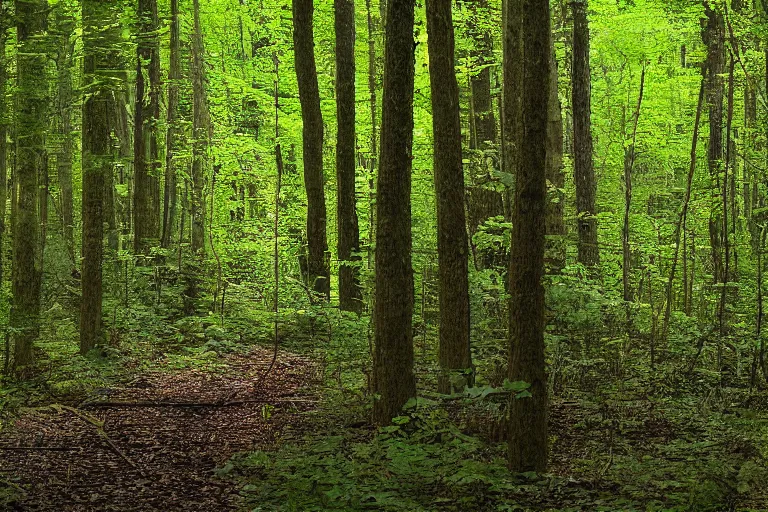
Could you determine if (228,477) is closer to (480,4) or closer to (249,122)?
(480,4)

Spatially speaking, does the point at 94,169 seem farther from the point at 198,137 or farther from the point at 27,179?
the point at 198,137

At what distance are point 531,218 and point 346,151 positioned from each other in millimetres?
9689

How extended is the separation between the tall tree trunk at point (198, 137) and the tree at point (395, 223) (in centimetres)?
1126

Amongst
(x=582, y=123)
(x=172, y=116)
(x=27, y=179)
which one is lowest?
(x=27, y=179)

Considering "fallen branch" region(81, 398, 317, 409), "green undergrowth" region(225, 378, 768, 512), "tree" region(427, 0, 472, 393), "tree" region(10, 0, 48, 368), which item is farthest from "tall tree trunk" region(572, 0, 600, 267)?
"tree" region(10, 0, 48, 368)

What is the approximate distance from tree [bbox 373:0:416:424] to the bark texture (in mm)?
1935

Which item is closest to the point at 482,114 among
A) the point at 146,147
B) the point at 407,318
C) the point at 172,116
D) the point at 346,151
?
the point at 346,151

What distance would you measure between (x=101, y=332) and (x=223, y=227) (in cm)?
984

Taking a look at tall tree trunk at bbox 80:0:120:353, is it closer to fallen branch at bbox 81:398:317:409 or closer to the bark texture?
fallen branch at bbox 81:398:317:409

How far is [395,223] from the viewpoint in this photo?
813cm

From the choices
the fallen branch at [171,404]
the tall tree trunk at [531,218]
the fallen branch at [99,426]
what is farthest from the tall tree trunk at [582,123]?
the fallen branch at [99,426]

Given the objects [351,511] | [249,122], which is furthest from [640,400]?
[249,122]

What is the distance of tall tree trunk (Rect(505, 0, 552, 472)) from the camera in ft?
20.7

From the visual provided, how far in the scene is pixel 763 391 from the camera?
921 centimetres
